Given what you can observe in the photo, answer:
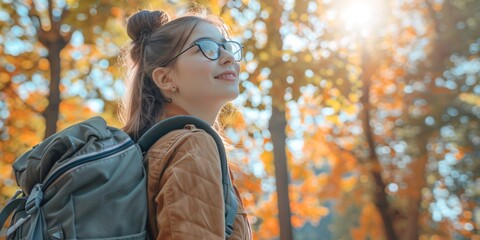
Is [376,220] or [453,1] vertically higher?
[453,1]

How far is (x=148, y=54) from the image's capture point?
1818mm

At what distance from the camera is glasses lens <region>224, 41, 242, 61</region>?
180 cm

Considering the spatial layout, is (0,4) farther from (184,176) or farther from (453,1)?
(453,1)

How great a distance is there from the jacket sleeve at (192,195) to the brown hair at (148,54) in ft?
1.24

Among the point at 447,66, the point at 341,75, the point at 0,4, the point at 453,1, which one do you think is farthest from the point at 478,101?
the point at 0,4

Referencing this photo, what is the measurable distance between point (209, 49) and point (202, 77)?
10 cm

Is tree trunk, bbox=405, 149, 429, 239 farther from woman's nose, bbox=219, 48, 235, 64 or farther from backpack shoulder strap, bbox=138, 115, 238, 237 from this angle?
backpack shoulder strap, bbox=138, 115, 238, 237

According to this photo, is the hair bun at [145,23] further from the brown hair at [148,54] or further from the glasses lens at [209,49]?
the glasses lens at [209,49]

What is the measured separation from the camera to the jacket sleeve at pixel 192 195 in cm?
123

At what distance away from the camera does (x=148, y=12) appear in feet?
6.25

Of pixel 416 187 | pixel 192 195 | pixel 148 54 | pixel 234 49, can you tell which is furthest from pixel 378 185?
pixel 192 195

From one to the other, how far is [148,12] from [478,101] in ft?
32.1

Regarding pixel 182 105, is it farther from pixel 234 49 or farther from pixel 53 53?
pixel 53 53

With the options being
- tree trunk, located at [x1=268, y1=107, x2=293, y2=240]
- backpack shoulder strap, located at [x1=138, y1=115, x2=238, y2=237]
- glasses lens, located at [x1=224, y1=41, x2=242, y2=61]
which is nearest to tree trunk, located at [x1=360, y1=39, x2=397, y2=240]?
tree trunk, located at [x1=268, y1=107, x2=293, y2=240]
